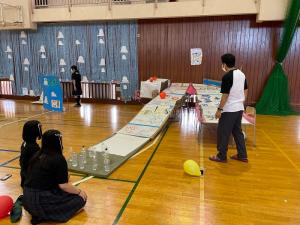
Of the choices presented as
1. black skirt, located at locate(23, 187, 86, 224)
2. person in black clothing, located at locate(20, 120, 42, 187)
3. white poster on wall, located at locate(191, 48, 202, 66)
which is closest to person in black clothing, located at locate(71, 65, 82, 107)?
white poster on wall, located at locate(191, 48, 202, 66)

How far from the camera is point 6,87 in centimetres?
935

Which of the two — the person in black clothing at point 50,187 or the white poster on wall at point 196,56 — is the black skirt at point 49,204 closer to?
the person in black clothing at point 50,187

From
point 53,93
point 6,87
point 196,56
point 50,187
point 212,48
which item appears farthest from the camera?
point 6,87

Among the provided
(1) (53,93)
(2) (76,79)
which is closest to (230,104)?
(1) (53,93)

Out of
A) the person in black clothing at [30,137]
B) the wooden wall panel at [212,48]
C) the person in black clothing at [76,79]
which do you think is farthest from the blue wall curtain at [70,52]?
the person in black clothing at [30,137]

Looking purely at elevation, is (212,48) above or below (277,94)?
above

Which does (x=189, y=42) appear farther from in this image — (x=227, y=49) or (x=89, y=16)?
(x=89, y=16)

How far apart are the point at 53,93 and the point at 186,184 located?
5.30m

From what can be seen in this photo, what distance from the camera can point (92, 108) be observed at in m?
Result: 7.68

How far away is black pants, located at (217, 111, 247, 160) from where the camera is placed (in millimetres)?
3343

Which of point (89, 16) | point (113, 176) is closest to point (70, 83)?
point (89, 16)

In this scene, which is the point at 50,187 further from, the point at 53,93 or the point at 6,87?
the point at 6,87

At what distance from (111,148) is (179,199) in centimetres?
161

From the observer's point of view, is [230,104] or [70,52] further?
[70,52]
